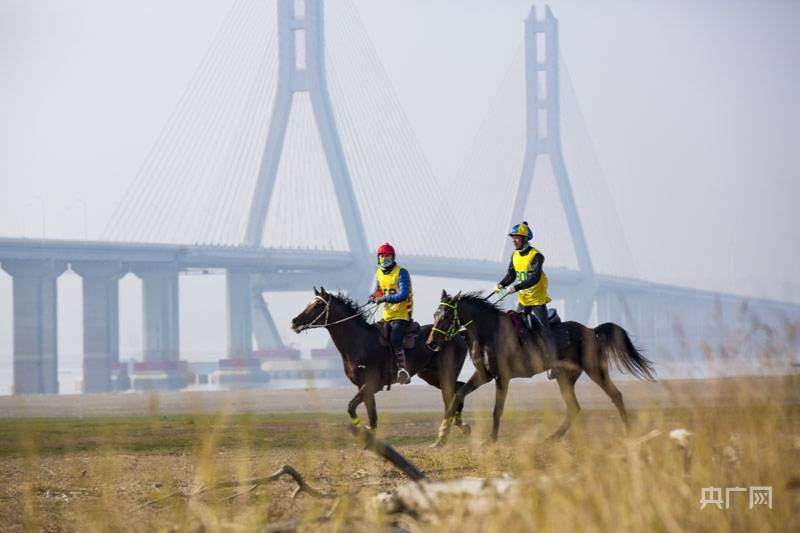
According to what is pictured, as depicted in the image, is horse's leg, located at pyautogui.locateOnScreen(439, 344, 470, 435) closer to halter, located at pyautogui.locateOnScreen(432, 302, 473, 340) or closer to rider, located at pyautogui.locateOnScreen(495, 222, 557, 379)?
halter, located at pyautogui.locateOnScreen(432, 302, 473, 340)

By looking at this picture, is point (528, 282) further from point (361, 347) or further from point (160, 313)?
point (160, 313)

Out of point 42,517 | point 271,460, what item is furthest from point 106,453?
point 271,460

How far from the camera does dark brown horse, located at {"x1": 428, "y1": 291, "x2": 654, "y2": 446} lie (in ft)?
43.3

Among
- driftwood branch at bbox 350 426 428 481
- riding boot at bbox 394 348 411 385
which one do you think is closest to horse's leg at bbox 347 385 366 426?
riding boot at bbox 394 348 411 385

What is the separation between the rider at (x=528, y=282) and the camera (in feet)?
45.7

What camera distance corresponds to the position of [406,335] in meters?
14.4

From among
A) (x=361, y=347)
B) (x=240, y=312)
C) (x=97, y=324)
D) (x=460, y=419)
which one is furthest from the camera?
(x=240, y=312)

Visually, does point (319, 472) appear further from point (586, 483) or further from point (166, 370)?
point (166, 370)

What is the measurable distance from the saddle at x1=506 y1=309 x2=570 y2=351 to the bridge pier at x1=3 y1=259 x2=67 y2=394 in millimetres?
43705

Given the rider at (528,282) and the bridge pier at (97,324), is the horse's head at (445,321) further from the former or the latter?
the bridge pier at (97,324)

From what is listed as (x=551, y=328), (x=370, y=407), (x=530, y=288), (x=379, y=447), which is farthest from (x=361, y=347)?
(x=379, y=447)

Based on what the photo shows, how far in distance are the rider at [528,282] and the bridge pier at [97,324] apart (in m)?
43.8

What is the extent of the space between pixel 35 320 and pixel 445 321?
44329 millimetres

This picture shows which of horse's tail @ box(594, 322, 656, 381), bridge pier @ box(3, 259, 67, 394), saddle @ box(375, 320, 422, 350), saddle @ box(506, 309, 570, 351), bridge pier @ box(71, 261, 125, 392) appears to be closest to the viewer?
saddle @ box(506, 309, 570, 351)
